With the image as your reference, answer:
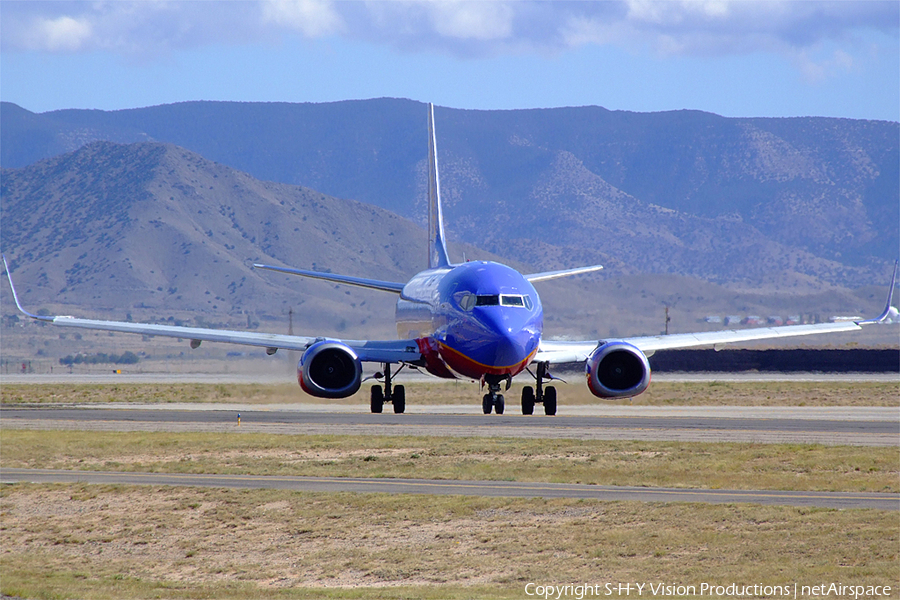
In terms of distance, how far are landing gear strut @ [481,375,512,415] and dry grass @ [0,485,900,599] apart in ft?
75.0

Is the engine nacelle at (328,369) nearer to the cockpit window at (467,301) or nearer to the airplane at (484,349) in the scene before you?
the airplane at (484,349)

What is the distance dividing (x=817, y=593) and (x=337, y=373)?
26.4 m

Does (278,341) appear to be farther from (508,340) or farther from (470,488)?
(470,488)

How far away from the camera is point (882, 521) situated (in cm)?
6544

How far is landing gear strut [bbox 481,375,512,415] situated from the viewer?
37.4m

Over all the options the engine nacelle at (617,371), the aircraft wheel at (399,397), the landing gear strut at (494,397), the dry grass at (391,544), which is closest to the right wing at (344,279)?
the aircraft wheel at (399,397)

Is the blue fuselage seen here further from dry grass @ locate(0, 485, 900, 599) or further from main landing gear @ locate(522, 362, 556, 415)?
dry grass @ locate(0, 485, 900, 599)

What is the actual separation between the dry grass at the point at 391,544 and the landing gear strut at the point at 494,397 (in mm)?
22860

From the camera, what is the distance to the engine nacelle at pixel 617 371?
127 feet

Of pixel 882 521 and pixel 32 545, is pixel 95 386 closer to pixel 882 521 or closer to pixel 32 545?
pixel 32 545

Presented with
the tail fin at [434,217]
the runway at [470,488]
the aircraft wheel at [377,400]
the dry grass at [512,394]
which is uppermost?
the tail fin at [434,217]

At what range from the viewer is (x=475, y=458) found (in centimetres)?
8556

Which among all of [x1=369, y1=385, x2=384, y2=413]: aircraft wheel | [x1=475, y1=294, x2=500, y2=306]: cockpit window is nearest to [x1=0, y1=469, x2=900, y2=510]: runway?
[x1=369, y1=385, x2=384, y2=413]: aircraft wheel

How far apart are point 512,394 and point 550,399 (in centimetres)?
7752
